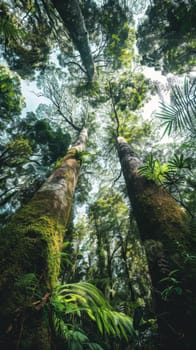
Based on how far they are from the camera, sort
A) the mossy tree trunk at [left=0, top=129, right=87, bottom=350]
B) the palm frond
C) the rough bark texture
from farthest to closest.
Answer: the rough bark texture → the palm frond → the mossy tree trunk at [left=0, top=129, right=87, bottom=350]

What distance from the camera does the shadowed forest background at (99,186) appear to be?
1.38 metres

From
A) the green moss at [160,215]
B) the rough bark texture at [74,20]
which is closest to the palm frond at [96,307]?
the green moss at [160,215]

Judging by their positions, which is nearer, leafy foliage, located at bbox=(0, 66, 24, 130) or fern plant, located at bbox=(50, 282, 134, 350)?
fern plant, located at bbox=(50, 282, 134, 350)

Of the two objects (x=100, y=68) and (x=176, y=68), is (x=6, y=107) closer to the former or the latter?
(x=100, y=68)

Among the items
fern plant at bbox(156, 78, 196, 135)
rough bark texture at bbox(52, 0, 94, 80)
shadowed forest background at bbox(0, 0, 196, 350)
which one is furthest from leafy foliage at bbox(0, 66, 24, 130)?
fern plant at bbox(156, 78, 196, 135)

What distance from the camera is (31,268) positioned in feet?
5.26

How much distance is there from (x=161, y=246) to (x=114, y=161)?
8715 mm

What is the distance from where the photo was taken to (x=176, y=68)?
28.8ft

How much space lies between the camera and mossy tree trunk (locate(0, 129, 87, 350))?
3.87 ft

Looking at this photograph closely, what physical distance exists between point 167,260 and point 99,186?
29.3 feet

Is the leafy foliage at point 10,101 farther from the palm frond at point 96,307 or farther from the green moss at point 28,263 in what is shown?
the palm frond at point 96,307

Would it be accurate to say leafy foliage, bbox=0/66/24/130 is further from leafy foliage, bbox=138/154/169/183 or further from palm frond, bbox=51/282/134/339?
palm frond, bbox=51/282/134/339

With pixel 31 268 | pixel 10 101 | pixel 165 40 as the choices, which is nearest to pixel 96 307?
pixel 31 268

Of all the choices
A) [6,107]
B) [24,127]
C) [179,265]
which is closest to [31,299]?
[179,265]
